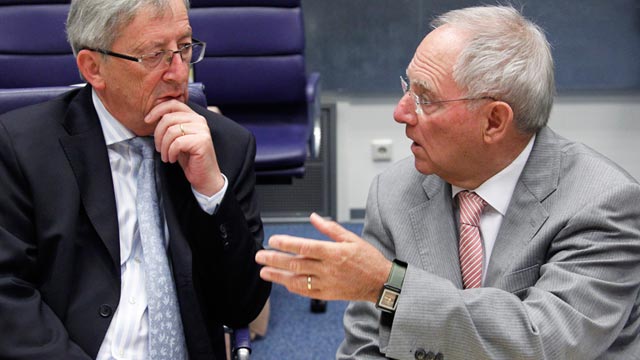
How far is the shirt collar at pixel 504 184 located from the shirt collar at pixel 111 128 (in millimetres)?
771

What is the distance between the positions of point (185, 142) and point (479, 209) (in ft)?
1.99

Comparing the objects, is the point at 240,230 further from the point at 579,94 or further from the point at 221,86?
the point at 579,94

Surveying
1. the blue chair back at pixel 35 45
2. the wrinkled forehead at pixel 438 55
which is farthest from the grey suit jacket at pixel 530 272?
the blue chair back at pixel 35 45

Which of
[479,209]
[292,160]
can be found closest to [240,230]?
[479,209]

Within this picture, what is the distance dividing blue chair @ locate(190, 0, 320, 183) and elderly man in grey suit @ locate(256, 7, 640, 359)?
1.56 meters

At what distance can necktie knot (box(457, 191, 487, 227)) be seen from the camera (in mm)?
1508

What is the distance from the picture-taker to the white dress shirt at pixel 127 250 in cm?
152

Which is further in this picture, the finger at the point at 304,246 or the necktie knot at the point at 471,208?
the necktie knot at the point at 471,208

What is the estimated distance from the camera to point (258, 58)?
10.4 feet

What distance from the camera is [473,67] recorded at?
141 centimetres

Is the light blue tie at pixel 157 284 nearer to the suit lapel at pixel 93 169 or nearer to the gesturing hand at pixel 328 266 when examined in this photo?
the suit lapel at pixel 93 169

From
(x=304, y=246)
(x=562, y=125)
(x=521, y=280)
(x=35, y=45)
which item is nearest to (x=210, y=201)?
(x=304, y=246)

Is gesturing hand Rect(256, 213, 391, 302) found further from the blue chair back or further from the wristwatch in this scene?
the blue chair back

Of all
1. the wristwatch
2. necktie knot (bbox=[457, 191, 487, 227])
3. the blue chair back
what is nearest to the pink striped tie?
necktie knot (bbox=[457, 191, 487, 227])
